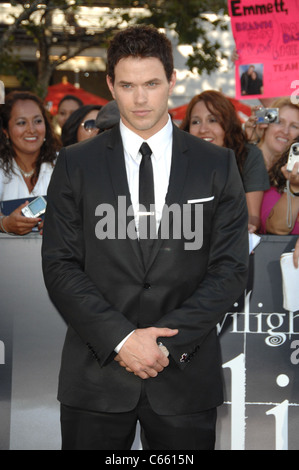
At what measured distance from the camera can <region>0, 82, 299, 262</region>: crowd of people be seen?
349 cm

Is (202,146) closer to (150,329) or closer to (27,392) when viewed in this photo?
(150,329)

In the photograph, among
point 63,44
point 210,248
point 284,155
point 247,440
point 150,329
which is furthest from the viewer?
point 63,44

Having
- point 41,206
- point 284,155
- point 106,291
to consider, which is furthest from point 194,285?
point 284,155

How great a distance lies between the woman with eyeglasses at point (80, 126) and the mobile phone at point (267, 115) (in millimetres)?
1276

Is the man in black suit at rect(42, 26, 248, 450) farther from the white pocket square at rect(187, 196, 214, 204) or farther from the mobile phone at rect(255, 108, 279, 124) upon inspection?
the mobile phone at rect(255, 108, 279, 124)

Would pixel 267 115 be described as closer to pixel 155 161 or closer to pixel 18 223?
pixel 18 223

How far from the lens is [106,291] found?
99.7 inches

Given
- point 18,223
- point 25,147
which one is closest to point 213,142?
point 25,147

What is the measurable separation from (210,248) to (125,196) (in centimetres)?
38

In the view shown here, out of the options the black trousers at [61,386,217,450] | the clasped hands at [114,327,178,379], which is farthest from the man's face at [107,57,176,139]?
the black trousers at [61,386,217,450]

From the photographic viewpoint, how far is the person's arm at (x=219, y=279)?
2449mm

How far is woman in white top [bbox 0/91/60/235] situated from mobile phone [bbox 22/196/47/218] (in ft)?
2.03

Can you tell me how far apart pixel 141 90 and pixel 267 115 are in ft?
7.43

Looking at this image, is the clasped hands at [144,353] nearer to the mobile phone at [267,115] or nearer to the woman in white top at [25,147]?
the woman in white top at [25,147]
